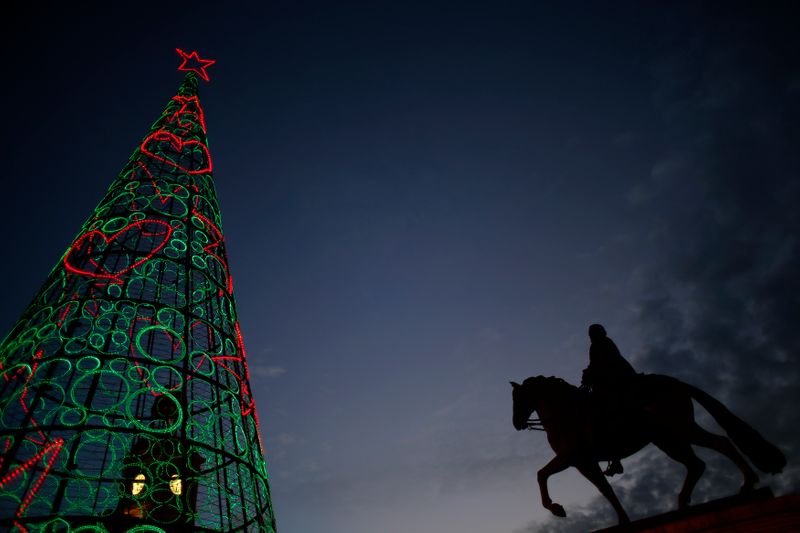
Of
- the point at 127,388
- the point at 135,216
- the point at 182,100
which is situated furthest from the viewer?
the point at 182,100

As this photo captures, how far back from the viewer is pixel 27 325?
20.5 ft

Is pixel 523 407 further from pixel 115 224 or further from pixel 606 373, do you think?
pixel 115 224

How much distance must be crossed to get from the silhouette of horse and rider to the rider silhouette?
0.01m

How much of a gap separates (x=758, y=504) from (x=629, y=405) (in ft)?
5.63

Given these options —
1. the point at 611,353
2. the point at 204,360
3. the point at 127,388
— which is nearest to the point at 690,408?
the point at 611,353

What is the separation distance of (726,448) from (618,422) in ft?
4.10

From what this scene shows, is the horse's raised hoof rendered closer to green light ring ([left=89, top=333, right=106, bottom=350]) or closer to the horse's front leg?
the horse's front leg

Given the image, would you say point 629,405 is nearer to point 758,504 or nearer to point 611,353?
point 611,353

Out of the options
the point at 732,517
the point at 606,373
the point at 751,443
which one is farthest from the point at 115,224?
the point at 751,443

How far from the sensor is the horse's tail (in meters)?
5.01

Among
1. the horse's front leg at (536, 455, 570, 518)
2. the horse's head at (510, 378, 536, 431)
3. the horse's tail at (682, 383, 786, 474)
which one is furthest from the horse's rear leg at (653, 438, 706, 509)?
the horse's head at (510, 378, 536, 431)

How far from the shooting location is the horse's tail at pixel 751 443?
16.4 ft

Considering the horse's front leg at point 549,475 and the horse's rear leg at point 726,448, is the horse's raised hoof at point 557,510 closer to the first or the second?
the horse's front leg at point 549,475

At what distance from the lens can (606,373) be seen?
6.37m
